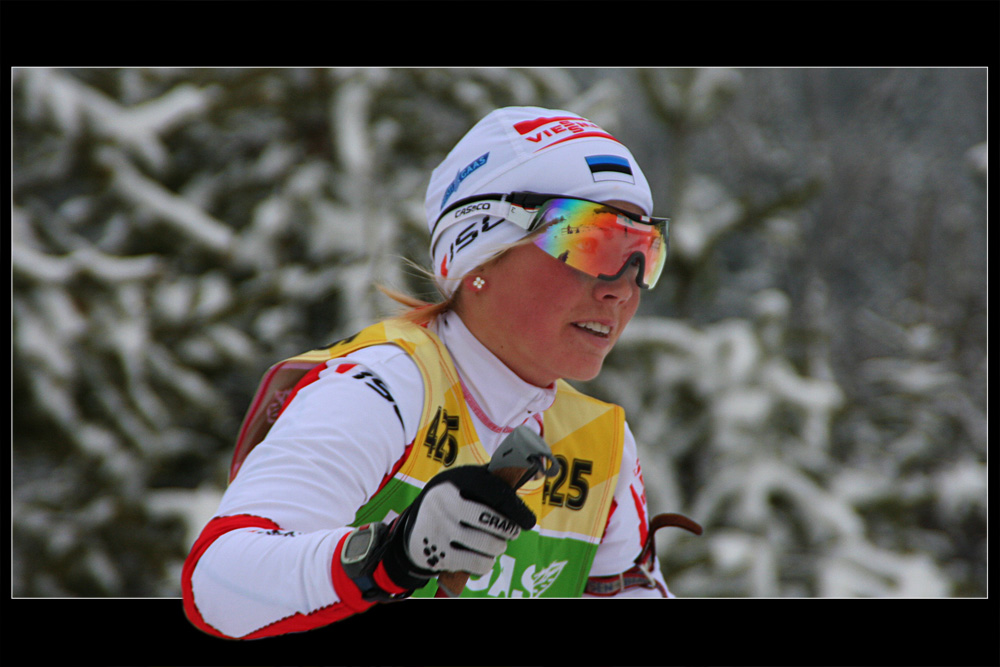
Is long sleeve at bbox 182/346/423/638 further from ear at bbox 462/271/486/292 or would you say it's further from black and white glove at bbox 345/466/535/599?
ear at bbox 462/271/486/292

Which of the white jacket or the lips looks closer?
the white jacket

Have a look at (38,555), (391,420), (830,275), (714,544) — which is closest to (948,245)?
(830,275)

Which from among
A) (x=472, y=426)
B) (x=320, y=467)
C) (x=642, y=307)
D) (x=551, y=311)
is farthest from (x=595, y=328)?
(x=642, y=307)

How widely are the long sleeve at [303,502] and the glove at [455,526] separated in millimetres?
112

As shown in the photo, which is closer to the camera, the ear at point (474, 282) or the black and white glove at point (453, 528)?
the black and white glove at point (453, 528)

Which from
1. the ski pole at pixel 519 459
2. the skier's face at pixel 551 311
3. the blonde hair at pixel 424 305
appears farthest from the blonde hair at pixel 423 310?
the ski pole at pixel 519 459

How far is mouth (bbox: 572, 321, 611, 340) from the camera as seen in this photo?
1.74 meters

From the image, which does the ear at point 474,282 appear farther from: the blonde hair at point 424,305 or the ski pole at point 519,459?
the ski pole at point 519,459

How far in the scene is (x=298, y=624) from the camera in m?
1.17

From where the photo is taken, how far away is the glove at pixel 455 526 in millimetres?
1062

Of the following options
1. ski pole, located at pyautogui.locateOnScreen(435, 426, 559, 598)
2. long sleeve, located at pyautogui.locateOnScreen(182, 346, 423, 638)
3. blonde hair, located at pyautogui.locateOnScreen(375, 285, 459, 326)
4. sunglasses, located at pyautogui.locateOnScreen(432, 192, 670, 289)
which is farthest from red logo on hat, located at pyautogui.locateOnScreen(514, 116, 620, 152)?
ski pole, located at pyautogui.locateOnScreen(435, 426, 559, 598)

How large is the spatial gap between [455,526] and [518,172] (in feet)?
3.22

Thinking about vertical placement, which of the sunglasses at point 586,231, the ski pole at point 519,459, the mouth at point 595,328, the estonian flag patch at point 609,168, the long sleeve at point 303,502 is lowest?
the long sleeve at point 303,502

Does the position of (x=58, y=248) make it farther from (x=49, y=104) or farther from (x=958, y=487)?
(x=958, y=487)
